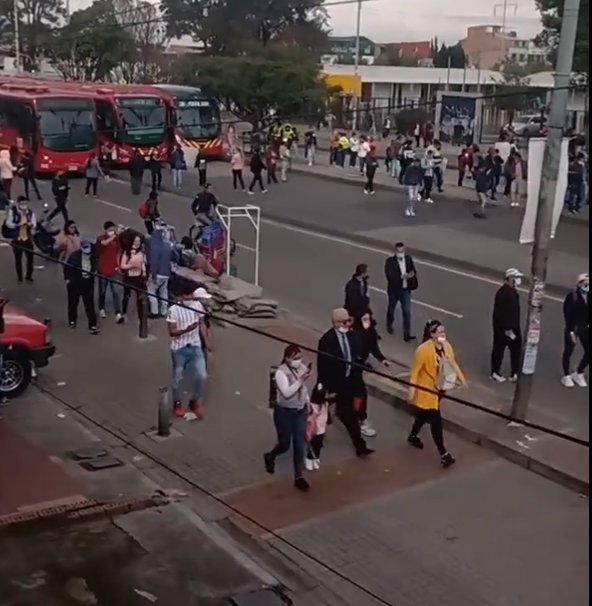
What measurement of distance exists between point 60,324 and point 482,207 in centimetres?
1443

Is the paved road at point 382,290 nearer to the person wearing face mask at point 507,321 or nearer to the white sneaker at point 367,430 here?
the person wearing face mask at point 507,321

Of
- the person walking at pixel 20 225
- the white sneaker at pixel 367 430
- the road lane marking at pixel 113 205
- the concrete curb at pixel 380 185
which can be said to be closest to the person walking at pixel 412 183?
the concrete curb at pixel 380 185

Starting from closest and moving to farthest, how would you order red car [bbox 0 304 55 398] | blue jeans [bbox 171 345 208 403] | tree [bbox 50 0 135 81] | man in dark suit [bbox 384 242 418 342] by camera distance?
blue jeans [bbox 171 345 208 403] < red car [bbox 0 304 55 398] < man in dark suit [bbox 384 242 418 342] < tree [bbox 50 0 135 81]

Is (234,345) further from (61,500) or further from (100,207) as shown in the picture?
(100,207)

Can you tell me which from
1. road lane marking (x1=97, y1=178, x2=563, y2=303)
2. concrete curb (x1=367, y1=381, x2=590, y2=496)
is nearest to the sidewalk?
concrete curb (x1=367, y1=381, x2=590, y2=496)

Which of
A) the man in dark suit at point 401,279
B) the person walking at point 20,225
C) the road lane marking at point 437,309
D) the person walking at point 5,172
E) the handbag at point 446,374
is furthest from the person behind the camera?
the person walking at point 5,172

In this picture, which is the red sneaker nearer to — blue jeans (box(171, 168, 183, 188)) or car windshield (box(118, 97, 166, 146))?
blue jeans (box(171, 168, 183, 188))

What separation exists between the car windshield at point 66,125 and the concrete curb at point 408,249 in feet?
25.9

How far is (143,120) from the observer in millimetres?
34125

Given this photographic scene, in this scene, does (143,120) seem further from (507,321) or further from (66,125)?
(507,321)

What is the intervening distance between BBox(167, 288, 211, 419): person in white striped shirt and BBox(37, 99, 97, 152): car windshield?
69.4ft

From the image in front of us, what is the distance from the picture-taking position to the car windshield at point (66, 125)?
3136cm

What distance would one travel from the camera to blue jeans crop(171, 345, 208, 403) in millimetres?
11461

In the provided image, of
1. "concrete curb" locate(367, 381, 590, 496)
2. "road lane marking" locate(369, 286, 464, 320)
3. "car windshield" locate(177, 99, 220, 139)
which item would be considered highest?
"car windshield" locate(177, 99, 220, 139)
